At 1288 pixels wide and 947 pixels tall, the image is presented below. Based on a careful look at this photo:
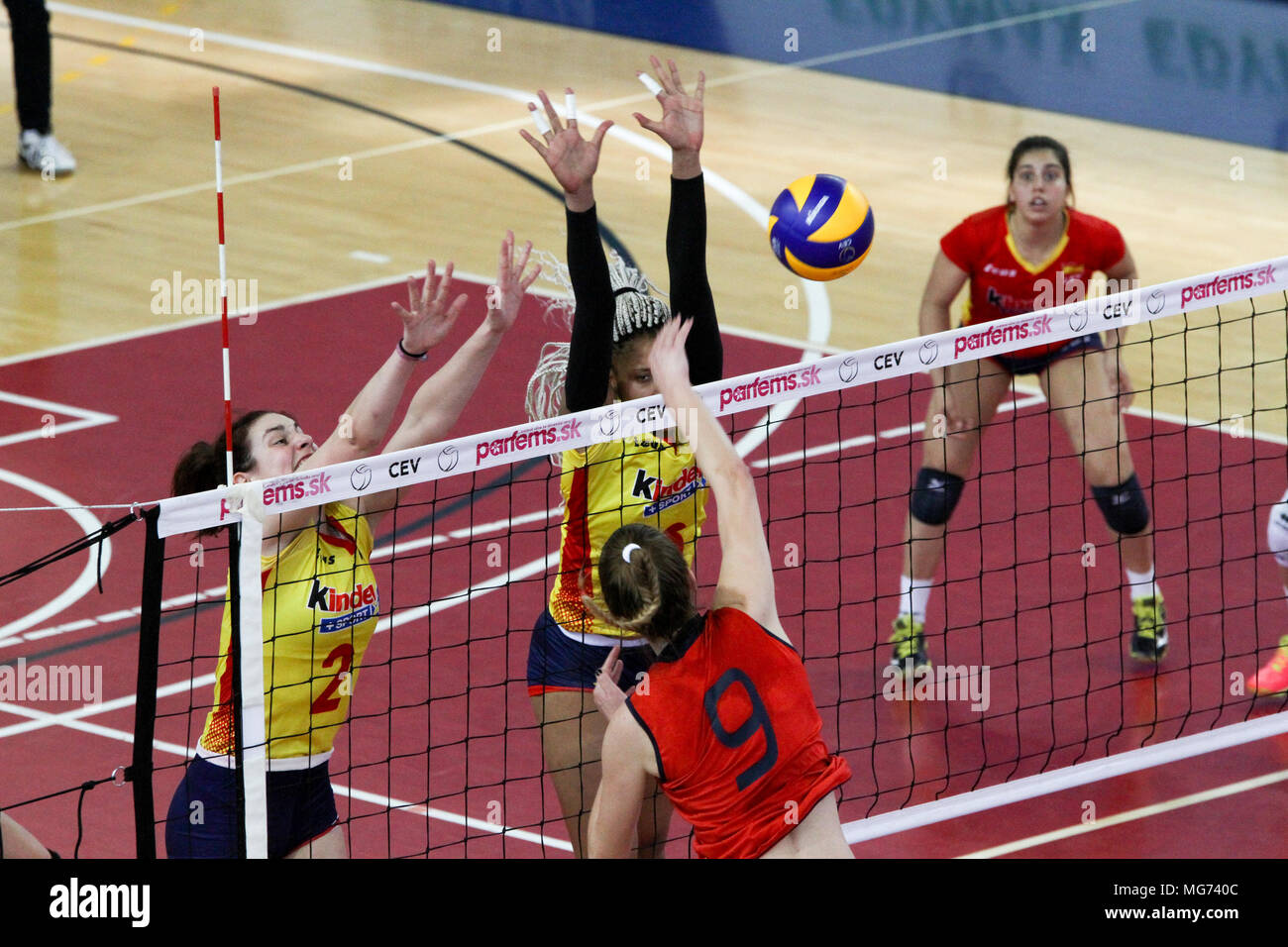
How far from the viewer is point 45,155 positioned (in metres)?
14.8

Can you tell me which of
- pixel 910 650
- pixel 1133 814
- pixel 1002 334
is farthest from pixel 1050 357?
pixel 1133 814

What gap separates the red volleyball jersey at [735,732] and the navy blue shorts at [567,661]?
98cm

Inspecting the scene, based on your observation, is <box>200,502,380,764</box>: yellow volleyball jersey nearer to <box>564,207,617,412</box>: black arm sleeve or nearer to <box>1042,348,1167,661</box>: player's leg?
<box>564,207,617,412</box>: black arm sleeve

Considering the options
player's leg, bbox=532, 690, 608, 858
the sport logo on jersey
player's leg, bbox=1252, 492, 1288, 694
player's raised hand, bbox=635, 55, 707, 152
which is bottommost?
player's leg, bbox=532, 690, 608, 858

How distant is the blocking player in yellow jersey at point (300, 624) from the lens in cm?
545

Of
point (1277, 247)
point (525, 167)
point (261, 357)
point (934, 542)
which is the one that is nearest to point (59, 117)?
point (525, 167)

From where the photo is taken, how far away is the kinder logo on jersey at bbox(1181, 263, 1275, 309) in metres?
6.94

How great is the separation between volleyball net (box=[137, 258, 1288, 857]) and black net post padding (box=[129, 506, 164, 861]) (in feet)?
0.06

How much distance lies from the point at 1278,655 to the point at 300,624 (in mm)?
4376

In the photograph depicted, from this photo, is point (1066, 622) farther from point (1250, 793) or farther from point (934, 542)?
point (1250, 793)

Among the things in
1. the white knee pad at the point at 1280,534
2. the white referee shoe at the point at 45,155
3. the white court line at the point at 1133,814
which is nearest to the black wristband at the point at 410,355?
the white court line at the point at 1133,814

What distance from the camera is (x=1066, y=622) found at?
873cm

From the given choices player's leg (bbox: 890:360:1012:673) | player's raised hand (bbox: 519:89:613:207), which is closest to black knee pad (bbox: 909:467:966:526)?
player's leg (bbox: 890:360:1012:673)

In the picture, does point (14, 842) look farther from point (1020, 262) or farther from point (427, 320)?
point (1020, 262)
